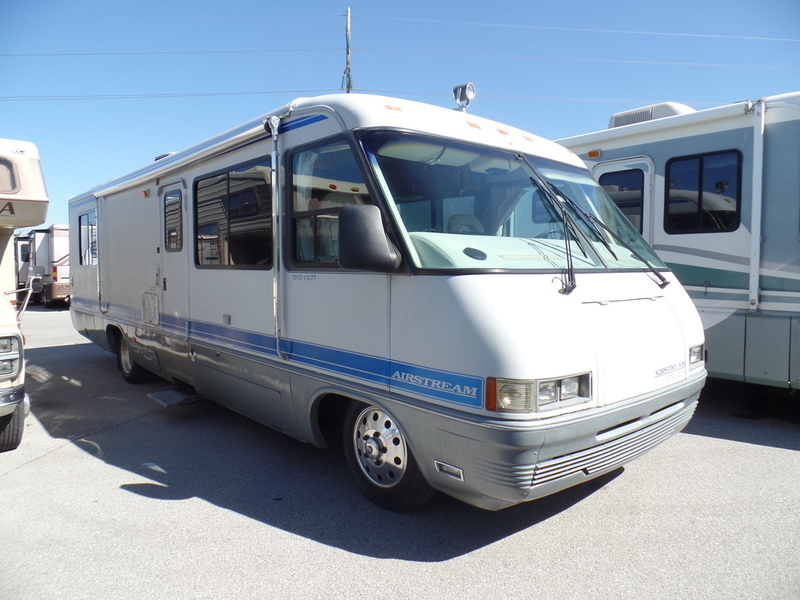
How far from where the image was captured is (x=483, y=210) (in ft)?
12.1

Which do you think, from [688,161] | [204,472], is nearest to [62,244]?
[204,472]

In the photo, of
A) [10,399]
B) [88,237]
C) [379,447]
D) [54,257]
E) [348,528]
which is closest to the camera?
[348,528]

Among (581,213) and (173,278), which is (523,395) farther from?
(173,278)

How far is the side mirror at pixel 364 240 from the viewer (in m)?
3.25

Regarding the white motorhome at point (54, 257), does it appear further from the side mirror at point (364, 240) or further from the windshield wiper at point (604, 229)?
the windshield wiper at point (604, 229)

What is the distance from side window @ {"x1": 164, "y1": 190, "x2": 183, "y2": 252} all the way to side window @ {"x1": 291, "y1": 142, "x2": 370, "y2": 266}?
7.29ft

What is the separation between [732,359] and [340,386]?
13.0 feet

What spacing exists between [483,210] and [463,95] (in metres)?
1.75

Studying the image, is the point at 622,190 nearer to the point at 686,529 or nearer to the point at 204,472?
the point at 686,529

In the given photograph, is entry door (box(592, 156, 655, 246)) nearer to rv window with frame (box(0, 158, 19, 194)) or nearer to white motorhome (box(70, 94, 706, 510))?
white motorhome (box(70, 94, 706, 510))

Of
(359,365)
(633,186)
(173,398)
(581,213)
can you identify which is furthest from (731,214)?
(173,398)

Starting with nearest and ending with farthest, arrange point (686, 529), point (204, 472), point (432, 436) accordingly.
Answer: point (432, 436) < point (686, 529) < point (204, 472)

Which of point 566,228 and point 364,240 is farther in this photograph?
point 566,228

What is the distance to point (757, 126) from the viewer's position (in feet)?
18.2
